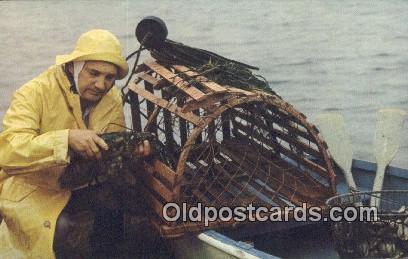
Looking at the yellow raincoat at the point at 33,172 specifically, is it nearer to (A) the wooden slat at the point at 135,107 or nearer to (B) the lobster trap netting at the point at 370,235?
(A) the wooden slat at the point at 135,107

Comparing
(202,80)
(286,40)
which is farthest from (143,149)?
(286,40)

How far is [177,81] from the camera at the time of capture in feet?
13.1

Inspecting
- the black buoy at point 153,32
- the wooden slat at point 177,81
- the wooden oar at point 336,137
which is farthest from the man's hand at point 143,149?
the wooden oar at point 336,137

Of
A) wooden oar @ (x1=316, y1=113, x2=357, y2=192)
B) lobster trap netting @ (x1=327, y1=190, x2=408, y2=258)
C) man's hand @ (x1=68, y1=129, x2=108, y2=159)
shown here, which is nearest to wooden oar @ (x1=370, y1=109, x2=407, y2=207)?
wooden oar @ (x1=316, y1=113, x2=357, y2=192)

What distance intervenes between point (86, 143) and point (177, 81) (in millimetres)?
784

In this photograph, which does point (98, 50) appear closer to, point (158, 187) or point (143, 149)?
point (143, 149)

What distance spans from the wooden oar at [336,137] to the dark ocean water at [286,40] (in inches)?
249

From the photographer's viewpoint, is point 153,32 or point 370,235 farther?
point 153,32

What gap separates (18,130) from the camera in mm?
3646

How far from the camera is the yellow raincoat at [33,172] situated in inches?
144

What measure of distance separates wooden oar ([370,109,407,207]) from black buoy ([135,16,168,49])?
1780mm

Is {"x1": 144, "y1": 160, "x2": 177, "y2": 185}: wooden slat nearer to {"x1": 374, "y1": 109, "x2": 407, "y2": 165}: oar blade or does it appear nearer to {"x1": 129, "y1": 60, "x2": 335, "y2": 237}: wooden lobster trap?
{"x1": 129, "y1": 60, "x2": 335, "y2": 237}: wooden lobster trap

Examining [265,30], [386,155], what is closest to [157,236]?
[386,155]

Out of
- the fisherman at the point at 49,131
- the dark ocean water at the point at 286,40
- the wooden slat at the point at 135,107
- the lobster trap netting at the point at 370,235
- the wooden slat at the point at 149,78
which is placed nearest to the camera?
the lobster trap netting at the point at 370,235
